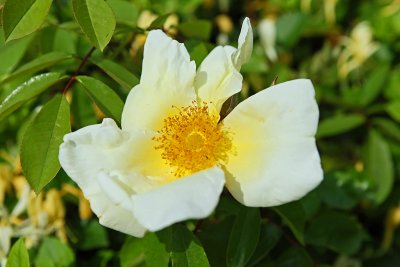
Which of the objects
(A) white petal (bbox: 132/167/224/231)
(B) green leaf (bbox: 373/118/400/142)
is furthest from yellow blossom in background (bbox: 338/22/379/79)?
(A) white petal (bbox: 132/167/224/231)

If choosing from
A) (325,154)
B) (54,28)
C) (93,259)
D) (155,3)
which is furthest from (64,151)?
(325,154)

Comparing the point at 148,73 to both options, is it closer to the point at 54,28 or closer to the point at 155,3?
the point at 54,28

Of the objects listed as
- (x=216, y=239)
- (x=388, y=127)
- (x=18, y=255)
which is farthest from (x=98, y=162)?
(x=388, y=127)

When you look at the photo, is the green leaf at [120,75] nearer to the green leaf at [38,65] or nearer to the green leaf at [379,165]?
the green leaf at [38,65]

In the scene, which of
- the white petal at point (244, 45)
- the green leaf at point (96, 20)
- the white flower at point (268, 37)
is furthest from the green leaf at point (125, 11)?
the white flower at point (268, 37)

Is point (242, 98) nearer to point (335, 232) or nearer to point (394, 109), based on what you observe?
point (335, 232)

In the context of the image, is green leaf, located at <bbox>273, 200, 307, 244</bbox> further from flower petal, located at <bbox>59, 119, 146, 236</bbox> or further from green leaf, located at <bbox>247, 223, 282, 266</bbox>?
flower petal, located at <bbox>59, 119, 146, 236</bbox>

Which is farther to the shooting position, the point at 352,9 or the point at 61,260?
the point at 352,9
